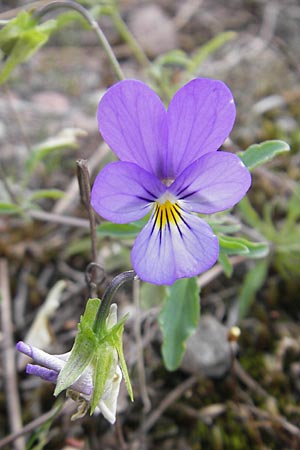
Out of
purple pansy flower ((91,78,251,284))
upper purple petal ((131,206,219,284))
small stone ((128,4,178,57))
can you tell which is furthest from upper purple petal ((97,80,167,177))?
small stone ((128,4,178,57))

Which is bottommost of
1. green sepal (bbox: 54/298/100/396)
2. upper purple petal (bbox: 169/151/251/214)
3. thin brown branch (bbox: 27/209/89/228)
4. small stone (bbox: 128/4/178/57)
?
small stone (bbox: 128/4/178/57)

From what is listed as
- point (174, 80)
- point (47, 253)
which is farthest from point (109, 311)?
point (174, 80)

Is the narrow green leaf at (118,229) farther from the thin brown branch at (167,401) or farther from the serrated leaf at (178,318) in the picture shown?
the thin brown branch at (167,401)

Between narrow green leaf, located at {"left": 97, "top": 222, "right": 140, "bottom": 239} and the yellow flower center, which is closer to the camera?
the yellow flower center

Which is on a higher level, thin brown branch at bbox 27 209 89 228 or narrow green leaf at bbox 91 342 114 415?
narrow green leaf at bbox 91 342 114 415

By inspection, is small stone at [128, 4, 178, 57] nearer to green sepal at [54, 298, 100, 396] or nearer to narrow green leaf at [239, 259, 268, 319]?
narrow green leaf at [239, 259, 268, 319]

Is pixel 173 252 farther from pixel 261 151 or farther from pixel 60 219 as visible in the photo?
pixel 60 219

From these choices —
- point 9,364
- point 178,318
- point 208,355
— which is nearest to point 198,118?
point 178,318

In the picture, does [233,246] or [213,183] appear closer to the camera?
[213,183]
